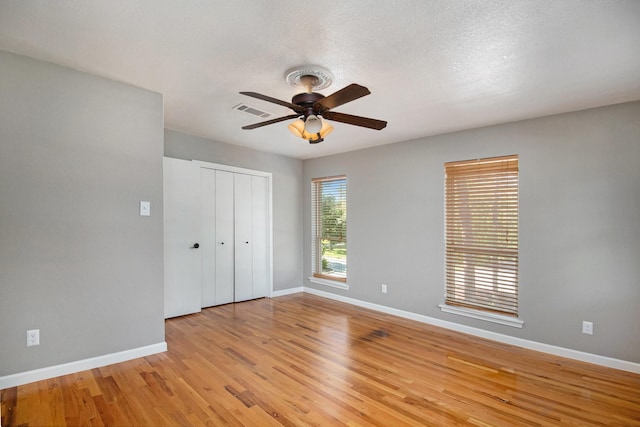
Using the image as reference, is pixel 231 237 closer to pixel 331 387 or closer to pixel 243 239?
pixel 243 239

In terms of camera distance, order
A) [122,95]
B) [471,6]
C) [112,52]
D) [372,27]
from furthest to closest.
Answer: [122,95]
[112,52]
[372,27]
[471,6]

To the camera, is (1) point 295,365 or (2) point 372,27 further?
(1) point 295,365

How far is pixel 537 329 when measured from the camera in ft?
11.1

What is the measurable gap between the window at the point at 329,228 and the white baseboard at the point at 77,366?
9.99 ft

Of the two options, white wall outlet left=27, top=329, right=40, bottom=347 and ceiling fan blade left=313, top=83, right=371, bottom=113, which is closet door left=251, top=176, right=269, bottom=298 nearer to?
white wall outlet left=27, top=329, right=40, bottom=347

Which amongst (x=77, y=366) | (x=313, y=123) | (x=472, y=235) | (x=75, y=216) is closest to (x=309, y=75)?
(x=313, y=123)

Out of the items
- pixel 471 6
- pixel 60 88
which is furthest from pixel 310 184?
pixel 471 6

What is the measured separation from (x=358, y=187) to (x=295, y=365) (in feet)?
9.82

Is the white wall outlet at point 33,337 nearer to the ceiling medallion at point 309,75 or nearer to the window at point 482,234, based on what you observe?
the ceiling medallion at point 309,75

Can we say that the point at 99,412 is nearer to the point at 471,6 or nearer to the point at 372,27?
the point at 372,27

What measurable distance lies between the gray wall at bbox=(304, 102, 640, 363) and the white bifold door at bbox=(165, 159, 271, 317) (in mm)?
2394

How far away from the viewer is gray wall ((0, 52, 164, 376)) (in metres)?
2.40

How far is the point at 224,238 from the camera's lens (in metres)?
5.00

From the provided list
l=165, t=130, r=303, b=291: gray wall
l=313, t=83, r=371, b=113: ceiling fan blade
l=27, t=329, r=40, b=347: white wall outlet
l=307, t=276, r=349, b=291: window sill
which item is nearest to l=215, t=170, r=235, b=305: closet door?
l=165, t=130, r=303, b=291: gray wall
